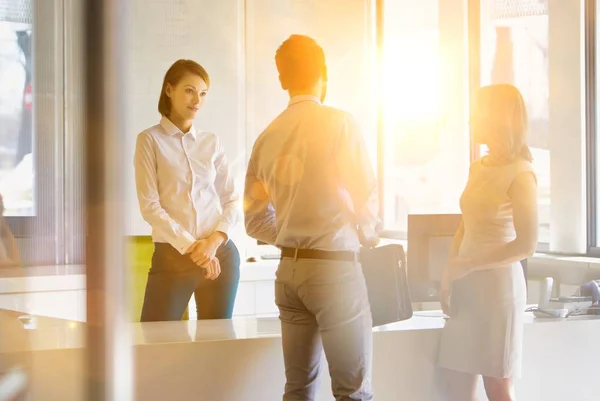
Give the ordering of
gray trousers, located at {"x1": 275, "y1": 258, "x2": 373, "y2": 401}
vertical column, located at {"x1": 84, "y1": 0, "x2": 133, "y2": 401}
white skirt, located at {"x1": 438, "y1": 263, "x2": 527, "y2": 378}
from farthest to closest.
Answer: white skirt, located at {"x1": 438, "y1": 263, "x2": 527, "y2": 378}
gray trousers, located at {"x1": 275, "y1": 258, "x2": 373, "y2": 401}
vertical column, located at {"x1": 84, "y1": 0, "x2": 133, "y2": 401}

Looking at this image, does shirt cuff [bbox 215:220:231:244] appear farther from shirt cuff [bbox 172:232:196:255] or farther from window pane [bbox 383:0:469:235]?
window pane [bbox 383:0:469:235]

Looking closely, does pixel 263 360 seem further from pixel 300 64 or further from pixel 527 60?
pixel 527 60

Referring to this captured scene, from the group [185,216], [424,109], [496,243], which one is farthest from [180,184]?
[424,109]

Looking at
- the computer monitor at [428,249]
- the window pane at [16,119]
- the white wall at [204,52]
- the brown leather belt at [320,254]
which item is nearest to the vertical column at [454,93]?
the white wall at [204,52]

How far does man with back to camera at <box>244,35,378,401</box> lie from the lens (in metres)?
1.85

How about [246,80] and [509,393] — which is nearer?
[509,393]

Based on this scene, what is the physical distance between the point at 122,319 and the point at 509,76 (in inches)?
155

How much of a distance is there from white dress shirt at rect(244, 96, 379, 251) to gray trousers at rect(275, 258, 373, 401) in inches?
2.7

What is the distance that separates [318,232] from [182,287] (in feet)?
2.75

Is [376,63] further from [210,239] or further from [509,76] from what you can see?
[210,239]

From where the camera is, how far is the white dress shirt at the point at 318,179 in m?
1.87

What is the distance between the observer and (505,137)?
2.12 meters

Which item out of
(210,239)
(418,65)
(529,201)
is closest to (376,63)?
(418,65)

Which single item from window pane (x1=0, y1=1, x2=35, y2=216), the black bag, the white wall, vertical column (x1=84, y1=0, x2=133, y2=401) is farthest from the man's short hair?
the white wall
